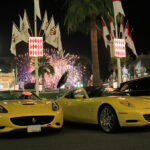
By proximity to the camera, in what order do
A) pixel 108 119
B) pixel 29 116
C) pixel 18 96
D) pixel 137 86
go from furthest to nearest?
pixel 137 86, pixel 18 96, pixel 108 119, pixel 29 116

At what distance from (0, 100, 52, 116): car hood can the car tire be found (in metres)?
1.38

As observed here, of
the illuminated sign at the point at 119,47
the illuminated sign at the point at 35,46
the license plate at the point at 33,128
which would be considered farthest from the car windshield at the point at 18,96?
the illuminated sign at the point at 119,47

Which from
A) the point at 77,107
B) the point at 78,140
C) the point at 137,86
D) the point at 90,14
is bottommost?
the point at 78,140

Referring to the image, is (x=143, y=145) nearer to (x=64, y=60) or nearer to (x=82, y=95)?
(x=82, y=95)

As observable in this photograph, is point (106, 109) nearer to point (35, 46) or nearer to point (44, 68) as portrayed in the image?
point (35, 46)

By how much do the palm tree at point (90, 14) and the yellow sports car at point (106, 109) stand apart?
42.8ft

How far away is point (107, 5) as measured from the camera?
23.0 meters

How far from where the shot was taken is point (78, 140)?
247 inches

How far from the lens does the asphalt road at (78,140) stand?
548cm

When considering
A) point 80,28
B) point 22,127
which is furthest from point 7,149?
point 80,28

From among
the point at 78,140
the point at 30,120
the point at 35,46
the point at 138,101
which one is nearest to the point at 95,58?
the point at 35,46

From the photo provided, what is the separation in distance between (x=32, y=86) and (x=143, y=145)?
48451mm

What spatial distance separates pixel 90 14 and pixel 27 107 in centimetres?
1688

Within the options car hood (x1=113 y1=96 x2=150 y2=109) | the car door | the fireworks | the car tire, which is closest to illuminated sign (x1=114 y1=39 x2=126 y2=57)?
the car door
